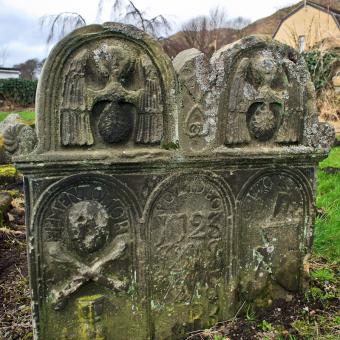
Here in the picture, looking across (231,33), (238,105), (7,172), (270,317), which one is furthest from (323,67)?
(231,33)

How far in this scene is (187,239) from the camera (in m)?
2.42

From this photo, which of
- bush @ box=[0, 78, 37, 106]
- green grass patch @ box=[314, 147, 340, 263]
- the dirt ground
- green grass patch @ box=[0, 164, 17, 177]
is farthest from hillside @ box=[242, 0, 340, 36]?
the dirt ground

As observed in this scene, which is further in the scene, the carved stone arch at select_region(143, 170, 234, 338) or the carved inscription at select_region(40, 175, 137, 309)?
the carved stone arch at select_region(143, 170, 234, 338)

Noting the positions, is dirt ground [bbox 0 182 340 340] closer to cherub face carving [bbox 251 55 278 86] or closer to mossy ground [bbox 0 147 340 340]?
mossy ground [bbox 0 147 340 340]

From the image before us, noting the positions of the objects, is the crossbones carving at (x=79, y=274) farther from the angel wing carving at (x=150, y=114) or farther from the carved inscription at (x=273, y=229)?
the carved inscription at (x=273, y=229)

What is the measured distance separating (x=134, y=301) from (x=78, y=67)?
144 centimetres

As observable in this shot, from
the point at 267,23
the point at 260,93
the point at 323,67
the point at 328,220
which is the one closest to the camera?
the point at 260,93

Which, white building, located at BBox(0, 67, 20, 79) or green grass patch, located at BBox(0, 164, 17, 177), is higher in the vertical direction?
white building, located at BBox(0, 67, 20, 79)

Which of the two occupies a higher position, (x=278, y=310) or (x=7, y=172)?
(x=7, y=172)

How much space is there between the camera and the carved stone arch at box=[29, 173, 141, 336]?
2086 millimetres

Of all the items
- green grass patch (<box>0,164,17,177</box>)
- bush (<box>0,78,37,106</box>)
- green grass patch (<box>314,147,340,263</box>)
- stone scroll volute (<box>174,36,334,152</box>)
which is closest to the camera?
stone scroll volute (<box>174,36,334,152</box>)

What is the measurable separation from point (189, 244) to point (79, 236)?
0.72 m

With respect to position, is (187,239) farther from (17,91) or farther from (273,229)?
(17,91)

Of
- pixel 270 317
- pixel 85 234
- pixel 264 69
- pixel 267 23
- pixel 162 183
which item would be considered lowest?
pixel 270 317
